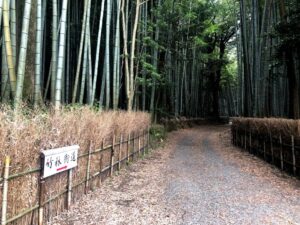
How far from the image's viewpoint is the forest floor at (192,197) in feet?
12.4

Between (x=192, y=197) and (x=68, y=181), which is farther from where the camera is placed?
(x=192, y=197)

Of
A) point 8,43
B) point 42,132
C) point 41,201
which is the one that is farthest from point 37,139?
point 8,43

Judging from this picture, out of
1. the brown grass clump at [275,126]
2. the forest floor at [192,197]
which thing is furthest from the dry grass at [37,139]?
the brown grass clump at [275,126]

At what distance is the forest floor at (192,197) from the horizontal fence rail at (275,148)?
22 centimetres

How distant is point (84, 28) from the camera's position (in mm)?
7164

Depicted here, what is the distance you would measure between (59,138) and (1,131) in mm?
1081

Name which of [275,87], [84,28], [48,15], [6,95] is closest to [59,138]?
[6,95]

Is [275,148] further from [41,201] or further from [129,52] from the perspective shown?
[129,52]

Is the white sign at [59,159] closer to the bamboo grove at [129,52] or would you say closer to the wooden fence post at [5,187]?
the wooden fence post at [5,187]

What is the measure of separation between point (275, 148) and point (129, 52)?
5937 mm

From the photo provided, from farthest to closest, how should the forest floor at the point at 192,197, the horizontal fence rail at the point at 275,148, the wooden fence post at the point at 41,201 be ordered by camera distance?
the horizontal fence rail at the point at 275,148, the forest floor at the point at 192,197, the wooden fence post at the point at 41,201

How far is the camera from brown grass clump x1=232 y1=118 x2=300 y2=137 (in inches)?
248

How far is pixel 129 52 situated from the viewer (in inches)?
449

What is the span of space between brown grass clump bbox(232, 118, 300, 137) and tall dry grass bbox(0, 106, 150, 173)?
3.32 meters
